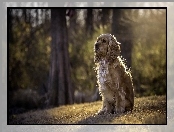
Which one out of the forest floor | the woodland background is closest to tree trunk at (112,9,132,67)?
the woodland background

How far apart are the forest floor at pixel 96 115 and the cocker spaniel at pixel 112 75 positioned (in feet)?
0.36

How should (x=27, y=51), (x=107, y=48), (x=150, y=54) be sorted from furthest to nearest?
1. (x=27, y=51)
2. (x=150, y=54)
3. (x=107, y=48)

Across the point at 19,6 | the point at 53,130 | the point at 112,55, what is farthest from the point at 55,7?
the point at 53,130

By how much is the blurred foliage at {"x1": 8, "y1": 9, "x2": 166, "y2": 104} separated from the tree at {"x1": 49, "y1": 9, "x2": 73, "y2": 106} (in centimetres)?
7

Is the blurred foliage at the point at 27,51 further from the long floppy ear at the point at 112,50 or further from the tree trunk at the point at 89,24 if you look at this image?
the long floppy ear at the point at 112,50

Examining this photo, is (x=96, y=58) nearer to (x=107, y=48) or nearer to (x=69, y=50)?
(x=107, y=48)

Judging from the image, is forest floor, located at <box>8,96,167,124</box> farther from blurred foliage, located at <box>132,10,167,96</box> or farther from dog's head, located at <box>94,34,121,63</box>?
dog's head, located at <box>94,34,121,63</box>

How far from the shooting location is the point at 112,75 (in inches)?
261

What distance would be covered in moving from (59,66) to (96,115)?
35.3 inches

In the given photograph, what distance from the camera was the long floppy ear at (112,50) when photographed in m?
6.61

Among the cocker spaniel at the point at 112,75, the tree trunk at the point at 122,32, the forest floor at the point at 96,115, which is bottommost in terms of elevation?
the forest floor at the point at 96,115

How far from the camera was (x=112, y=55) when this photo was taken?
261 inches

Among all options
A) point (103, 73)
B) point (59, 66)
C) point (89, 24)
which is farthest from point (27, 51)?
point (103, 73)

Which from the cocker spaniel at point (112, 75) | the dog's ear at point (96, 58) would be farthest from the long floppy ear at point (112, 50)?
the dog's ear at point (96, 58)
